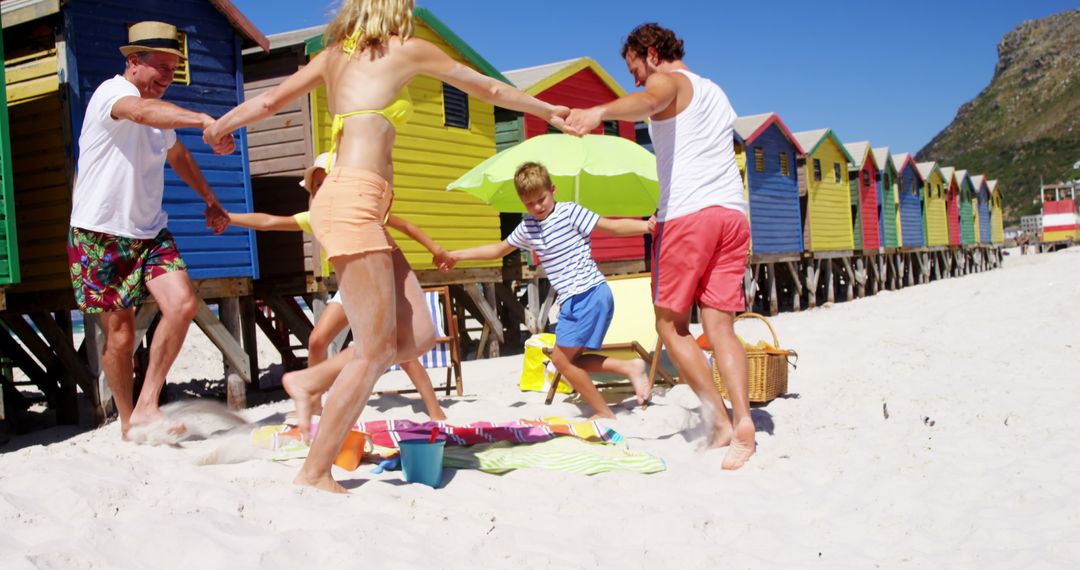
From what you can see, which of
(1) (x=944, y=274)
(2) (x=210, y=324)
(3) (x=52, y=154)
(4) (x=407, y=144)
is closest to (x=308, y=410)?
(2) (x=210, y=324)

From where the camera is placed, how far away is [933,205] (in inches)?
1382

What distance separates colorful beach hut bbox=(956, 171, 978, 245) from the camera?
4009 cm

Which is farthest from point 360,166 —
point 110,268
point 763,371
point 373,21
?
point 763,371

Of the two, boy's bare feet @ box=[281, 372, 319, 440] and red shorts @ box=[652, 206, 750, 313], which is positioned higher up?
red shorts @ box=[652, 206, 750, 313]

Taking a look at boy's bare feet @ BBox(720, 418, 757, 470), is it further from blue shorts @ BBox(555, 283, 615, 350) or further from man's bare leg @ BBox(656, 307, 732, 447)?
blue shorts @ BBox(555, 283, 615, 350)

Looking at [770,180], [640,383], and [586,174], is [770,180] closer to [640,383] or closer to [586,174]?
[586,174]

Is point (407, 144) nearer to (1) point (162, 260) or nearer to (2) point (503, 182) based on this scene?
(2) point (503, 182)

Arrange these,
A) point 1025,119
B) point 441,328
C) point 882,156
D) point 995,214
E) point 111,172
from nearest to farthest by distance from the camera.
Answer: point 111,172
point 441,328
point 882,156
point 995,214
point 1025,119

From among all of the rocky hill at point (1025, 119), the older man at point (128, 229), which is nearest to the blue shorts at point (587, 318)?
the older man at point (128, 229)

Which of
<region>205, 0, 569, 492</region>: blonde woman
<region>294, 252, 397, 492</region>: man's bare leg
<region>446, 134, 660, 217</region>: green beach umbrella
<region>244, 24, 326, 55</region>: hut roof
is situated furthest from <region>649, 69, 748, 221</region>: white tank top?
<region>244, 24, 326, 55</region>: hut roof

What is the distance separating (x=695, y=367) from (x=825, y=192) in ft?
66.9

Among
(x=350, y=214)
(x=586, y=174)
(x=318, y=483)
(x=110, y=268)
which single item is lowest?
(x=318, y=483)

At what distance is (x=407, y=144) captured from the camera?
11141mm

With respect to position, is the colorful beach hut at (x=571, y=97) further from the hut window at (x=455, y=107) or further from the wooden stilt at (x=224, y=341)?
the wooden stilt at (x=224, y=341)
